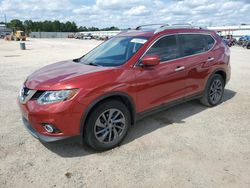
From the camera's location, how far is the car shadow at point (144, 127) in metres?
3.85

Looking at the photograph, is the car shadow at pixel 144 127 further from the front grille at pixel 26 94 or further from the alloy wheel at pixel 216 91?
the front grille at pixel 26 94

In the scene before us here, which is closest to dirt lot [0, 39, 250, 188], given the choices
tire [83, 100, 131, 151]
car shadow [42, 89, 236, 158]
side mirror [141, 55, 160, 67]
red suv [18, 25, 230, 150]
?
car shadow [42, 89, 236, 158]

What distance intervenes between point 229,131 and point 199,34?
2.18 m

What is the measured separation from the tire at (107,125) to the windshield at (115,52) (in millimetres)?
750

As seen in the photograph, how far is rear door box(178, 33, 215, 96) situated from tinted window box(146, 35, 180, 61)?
21cm

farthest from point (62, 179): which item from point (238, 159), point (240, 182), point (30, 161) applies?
point (238, 159)

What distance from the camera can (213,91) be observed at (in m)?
5.89

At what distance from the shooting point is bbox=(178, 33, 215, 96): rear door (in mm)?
5023

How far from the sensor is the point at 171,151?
3.89 m

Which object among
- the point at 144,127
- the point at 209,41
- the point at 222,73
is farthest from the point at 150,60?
the point at 222,73

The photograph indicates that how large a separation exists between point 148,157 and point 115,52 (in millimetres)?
1962

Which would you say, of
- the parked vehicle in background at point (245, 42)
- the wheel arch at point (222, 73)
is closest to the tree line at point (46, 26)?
the parked vehicle in background at point (245, 42)

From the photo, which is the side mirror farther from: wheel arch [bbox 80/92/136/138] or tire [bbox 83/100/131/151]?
tire [bbox 83/100/131/151]

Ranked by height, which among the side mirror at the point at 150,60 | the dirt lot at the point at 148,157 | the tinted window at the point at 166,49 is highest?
the tinted window at the point at 166,49
